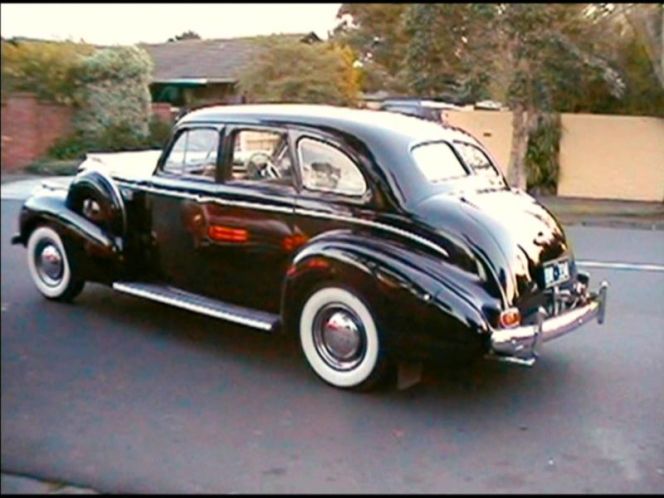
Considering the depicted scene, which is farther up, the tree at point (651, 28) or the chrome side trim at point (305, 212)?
the tree at point (651, 28)

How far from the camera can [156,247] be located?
3.78 metres

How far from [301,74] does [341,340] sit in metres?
1.59

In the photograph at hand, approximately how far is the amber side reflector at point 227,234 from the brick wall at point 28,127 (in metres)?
1.72

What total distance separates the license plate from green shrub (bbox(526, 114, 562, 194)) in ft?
1.60

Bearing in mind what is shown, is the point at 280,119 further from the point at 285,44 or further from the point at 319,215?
the point at 285,44

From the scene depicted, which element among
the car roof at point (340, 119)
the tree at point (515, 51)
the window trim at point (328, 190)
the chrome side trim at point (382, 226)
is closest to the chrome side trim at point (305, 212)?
the chrome side trim at point (382, 226)

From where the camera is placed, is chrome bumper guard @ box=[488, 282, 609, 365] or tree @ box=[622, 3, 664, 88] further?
chrome bumper guard @ box=[488, 282, 609, 365]

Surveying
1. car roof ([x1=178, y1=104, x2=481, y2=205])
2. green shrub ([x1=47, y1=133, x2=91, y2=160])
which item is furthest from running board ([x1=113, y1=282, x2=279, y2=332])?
green shrub ([x1=47, y1=133, x2=91, y2=160])

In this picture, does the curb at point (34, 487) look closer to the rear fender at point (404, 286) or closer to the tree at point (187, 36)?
the tree at point (187, 36)

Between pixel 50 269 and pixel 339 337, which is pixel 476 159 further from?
pixel 50 269

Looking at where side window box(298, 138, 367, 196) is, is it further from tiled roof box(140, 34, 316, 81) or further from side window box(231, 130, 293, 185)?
tiled roof box(140, 34, 316, 81)

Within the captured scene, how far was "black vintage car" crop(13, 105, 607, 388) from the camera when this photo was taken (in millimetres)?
3543

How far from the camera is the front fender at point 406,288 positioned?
3.51 meters

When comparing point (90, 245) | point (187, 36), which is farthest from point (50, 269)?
point (187, 36)
